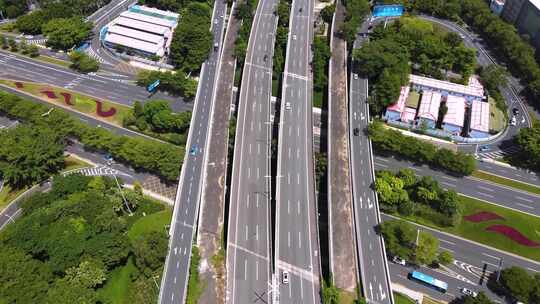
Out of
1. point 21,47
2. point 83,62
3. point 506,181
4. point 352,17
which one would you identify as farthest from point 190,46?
point 506,181

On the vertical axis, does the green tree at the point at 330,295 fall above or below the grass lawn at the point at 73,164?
above

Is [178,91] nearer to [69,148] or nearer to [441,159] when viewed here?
[69,148]

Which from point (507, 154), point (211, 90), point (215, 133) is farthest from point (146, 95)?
point (507, 154)

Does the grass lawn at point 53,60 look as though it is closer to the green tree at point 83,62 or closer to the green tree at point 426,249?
the green tree at point 83,62

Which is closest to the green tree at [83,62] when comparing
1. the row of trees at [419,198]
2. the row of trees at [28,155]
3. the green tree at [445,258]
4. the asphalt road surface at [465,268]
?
the row of trees at [28,155]

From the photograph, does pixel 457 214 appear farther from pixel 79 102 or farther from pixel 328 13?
pixel 79 102

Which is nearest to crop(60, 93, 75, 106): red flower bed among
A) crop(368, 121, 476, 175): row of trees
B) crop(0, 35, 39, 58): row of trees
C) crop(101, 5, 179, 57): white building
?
crop(101, 5, 179, 57): white building
